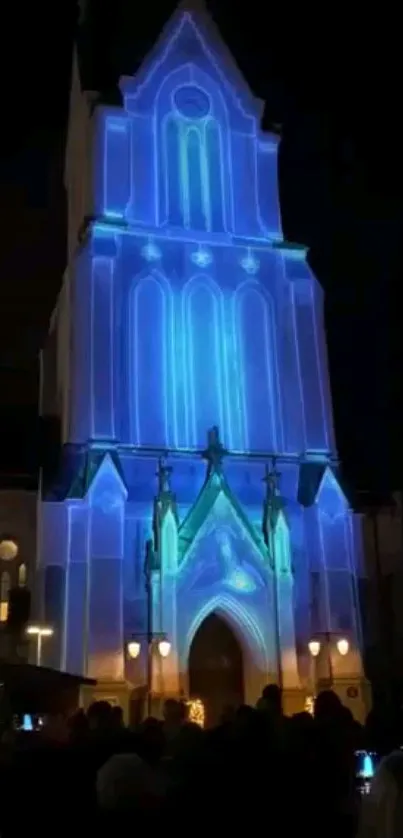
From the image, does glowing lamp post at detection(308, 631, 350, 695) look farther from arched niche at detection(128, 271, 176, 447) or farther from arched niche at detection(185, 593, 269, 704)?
arched niche at detection(128, 271, 176, 447)

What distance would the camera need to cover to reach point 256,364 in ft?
107

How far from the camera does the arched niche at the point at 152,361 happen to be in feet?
99.9

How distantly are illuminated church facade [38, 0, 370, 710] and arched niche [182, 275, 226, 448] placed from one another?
52 millimetres

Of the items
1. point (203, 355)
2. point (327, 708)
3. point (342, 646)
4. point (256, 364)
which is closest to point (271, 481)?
point (256, 364)

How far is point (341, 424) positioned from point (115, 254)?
16.5m

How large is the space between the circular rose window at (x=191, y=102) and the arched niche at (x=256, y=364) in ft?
24.5

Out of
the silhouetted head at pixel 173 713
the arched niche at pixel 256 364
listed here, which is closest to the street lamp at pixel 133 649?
the arched niche at pixel 256 364

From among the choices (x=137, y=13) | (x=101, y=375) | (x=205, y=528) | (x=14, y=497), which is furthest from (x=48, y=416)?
(x=137, y=13)

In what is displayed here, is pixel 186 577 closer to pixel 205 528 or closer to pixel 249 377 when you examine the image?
pixel 205 528

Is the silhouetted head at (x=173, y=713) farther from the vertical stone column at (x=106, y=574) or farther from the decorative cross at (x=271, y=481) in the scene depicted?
the decorative cross at (x=271, y=481)

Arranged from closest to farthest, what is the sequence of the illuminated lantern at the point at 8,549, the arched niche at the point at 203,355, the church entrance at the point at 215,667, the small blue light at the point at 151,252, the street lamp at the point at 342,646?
the church entrance at the point at 215,667
the street lamp at the point at 342,646
the arched niche at the point at 203,355
the small blue light at the point at 151,252
the illuminated lantern at the point at 8,549

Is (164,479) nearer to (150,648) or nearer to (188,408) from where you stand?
(188,408)

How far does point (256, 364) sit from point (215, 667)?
425 inches

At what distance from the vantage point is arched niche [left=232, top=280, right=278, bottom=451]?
3167cm
